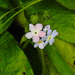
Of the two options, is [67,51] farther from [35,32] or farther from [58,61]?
[35,32]

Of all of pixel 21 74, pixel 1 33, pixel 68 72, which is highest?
pixel 1 33

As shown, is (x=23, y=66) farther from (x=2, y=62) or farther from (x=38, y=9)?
(x=38, y=9)

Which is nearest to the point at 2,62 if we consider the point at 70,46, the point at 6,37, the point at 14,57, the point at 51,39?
the point at 14,57

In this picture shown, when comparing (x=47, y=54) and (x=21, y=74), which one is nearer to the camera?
(x=21, y=74)

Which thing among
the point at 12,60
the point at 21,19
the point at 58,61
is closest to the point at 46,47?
the point at 58,61

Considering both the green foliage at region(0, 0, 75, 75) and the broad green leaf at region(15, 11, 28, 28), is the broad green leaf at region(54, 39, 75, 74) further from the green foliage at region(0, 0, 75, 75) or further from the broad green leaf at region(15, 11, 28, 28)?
the broad green leaf at region(15, 11, 28, 28)
